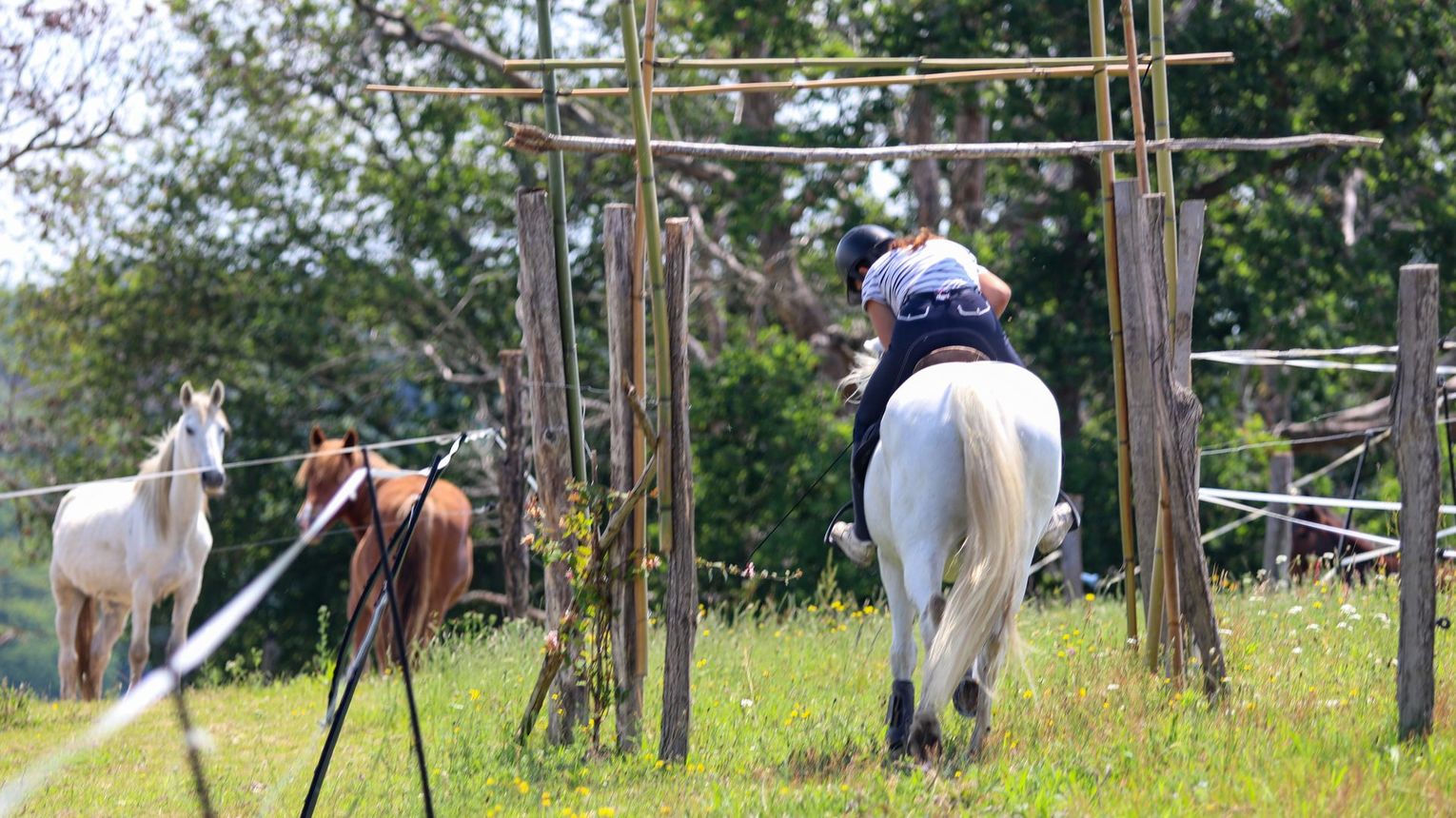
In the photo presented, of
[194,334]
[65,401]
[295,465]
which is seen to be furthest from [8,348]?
[295,465]

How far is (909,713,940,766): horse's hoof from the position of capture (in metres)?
4.81

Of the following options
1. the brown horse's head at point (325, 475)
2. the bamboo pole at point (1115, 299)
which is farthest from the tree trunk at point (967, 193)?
the bamboo pole at point (1115, 299)

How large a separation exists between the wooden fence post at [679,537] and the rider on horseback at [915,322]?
0.64 metres

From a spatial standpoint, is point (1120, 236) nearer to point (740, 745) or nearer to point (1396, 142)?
point (740, 745)

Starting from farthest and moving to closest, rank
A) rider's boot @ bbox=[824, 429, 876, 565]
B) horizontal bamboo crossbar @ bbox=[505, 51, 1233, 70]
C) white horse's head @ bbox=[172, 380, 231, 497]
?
white horse's head @ bbox=[172, 380, 231, 497] < rider's boot @ bbox=[824, 429, 876, 565] < horizontal bamboo crossbar @ bbox=[505, 51, 1233, 70]

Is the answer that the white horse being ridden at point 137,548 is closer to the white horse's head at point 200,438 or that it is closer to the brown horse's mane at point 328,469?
the white horse's head at point 200,438

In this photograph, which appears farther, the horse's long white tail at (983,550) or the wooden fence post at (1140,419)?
the wooden fence post at (1140,419)

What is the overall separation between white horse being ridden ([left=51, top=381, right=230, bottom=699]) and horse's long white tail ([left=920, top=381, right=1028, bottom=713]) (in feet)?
19.4

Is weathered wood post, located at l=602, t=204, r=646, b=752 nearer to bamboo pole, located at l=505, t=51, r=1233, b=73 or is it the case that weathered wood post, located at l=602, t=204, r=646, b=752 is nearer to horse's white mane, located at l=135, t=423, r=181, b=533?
bamboo pole, located at l=505, t=51, r=1233, b=73

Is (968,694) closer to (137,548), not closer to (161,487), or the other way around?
(161,487)

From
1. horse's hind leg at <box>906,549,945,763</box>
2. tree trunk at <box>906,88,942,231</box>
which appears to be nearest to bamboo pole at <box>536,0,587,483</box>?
horse's hind leg at <box>906,549,945,763</box>

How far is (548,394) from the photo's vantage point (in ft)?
18.8

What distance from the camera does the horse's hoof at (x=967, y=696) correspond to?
5.05 m

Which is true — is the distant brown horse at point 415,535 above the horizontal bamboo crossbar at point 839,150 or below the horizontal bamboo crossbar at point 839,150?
below
